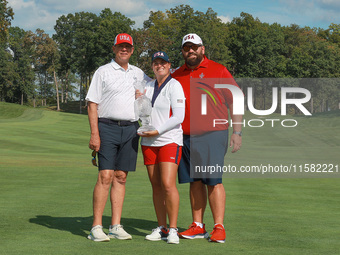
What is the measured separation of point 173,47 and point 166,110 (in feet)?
235

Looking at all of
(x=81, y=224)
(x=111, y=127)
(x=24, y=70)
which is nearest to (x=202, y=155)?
(x=111, y=127)

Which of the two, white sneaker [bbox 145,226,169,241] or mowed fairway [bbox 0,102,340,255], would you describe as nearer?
mowed fairway [bbox 0,102,340,255]

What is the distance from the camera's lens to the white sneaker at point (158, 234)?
6039mm

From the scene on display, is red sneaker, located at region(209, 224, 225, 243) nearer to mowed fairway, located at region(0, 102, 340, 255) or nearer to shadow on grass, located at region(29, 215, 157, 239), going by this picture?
mowed fairway, located at region(0, 102, 340, 255)

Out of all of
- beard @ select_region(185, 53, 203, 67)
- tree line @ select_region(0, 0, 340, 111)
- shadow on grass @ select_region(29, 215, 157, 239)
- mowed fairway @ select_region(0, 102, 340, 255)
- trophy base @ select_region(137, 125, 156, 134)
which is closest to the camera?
mowed fairway @ select_region(0, 102, 340, 255)

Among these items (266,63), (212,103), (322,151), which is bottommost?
(322,151)

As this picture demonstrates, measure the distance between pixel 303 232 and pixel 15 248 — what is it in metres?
3.24

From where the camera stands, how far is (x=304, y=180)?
13383 millimetres

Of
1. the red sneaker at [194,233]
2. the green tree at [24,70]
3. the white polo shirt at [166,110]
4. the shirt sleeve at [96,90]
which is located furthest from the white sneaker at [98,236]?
the green tree at [24,70]

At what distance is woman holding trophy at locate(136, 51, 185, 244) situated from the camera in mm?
5965

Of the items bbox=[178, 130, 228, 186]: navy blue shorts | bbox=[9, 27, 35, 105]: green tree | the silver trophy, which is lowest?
bbox=[178, 130, 228, 186]: navy blue shorts

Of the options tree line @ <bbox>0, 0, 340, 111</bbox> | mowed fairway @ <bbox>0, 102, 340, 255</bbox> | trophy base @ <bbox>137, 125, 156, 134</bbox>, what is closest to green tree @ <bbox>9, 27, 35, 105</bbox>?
tree line @ <bbox>0, 0, 340, 111</bbox>

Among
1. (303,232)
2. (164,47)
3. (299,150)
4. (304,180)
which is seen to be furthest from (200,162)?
A: (164,47)

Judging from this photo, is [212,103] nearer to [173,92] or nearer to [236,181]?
[173,92]
